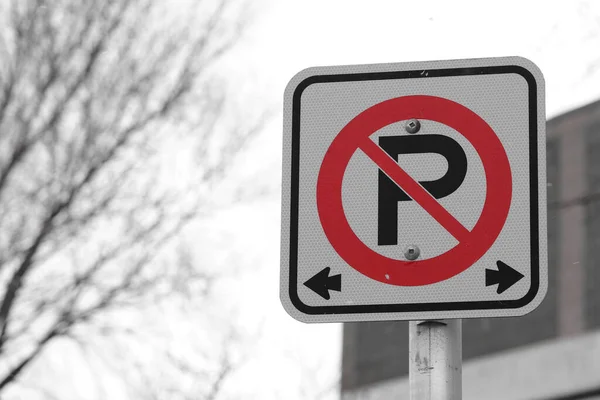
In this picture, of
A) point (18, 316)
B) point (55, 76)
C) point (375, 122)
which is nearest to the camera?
point (375, 122)

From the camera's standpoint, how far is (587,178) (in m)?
9.09

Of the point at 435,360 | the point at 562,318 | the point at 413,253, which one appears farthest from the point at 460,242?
the point at 562,318

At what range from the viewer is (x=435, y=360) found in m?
2.10

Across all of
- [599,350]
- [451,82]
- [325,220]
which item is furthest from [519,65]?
[599,350]

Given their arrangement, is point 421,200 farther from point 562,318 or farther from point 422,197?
point 562,318

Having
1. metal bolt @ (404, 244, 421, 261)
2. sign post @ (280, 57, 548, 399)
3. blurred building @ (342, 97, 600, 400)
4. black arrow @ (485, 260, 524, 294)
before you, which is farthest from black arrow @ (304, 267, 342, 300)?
blurred building @ (342, 97, 600, 400)

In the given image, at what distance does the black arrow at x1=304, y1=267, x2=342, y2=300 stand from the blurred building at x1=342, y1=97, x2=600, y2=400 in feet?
21.6

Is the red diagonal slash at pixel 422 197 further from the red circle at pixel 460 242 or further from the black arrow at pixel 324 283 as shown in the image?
the black arrow at pixel 324 283

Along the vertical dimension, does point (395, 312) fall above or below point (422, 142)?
below

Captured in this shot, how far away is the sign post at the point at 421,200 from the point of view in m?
2.19

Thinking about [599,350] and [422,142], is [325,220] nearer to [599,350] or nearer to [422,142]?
[422,142]

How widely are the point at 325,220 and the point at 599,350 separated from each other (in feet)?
22.0

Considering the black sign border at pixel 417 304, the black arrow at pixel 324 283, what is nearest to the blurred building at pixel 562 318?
the black sign border at pixel 417 304

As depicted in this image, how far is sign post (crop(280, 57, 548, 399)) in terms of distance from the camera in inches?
86.2
